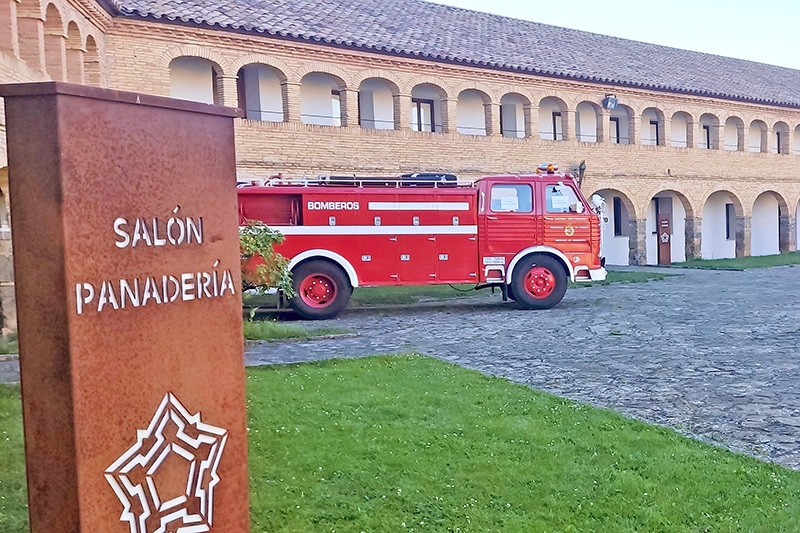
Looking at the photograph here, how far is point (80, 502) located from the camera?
2.21m

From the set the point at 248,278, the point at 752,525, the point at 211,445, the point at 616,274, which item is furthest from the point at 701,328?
the point at 616,274

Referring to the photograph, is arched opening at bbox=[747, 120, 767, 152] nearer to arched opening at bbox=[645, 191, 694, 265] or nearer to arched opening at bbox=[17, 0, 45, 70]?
arched opening at bbox=[645, 191, 694, 265]

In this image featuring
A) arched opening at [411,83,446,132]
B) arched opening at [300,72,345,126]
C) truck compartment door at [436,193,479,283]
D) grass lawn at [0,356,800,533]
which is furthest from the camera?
arched opening at [411,83,446,132]

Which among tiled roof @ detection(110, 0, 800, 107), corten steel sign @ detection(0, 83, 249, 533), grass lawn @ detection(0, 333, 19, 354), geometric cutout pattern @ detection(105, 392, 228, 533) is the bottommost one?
grass lawn @ detection(0, 333, 19, 354)

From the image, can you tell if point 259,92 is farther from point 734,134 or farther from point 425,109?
point 734,134

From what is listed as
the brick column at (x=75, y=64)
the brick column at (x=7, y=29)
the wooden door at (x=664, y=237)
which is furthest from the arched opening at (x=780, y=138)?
the brick column at (x=7, y=29)

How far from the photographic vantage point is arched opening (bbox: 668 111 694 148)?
88.7 ft

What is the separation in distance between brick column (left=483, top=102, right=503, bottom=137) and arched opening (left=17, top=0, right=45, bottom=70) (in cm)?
1320

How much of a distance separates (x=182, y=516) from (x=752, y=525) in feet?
9.49

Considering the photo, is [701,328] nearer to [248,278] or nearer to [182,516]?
[248,278]

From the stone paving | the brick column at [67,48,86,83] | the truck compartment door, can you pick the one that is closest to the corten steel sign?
the stone paving

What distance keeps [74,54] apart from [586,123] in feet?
57.0

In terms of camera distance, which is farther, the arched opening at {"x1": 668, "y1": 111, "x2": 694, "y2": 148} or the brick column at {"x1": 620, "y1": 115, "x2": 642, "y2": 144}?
the arched opening at {"x1": 668, "y1": 111, "x2": 694, "y2": 148}

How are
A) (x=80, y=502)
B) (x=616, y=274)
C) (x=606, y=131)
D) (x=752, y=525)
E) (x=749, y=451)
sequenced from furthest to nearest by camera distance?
1. (x=606, y=131)
2. (x=616, y=274)
3. (x=749, y=451)
4. (x=752, y=525)
5. (x=80, y=502)
